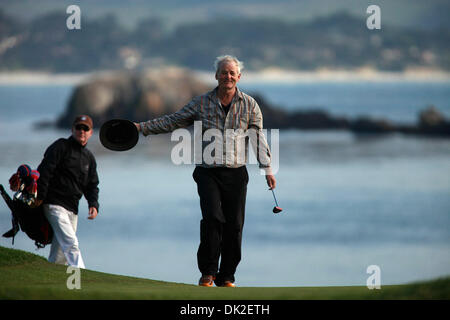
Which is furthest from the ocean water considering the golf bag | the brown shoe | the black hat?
the brown shoe

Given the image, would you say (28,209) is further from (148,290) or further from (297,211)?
(297,211)

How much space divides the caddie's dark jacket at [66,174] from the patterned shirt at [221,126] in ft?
3.14

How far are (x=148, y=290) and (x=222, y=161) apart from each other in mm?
1559

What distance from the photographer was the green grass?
707 cm

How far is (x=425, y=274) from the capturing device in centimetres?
3784

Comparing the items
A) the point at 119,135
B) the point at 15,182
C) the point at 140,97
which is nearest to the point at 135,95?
the point at 140,97

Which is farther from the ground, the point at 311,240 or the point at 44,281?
the point at 311,240

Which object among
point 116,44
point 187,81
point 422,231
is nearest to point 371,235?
point 422,231

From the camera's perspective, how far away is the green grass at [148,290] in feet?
23.2

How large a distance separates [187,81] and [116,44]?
3967 centimetres

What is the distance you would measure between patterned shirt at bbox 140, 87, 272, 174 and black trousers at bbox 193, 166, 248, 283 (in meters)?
0.11

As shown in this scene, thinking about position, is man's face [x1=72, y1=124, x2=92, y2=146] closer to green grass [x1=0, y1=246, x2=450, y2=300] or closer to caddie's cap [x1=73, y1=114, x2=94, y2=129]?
caddie's cap [x1=73, y1=114, x2=94, y2=129]

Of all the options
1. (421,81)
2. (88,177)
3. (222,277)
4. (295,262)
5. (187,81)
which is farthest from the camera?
(421,81)
